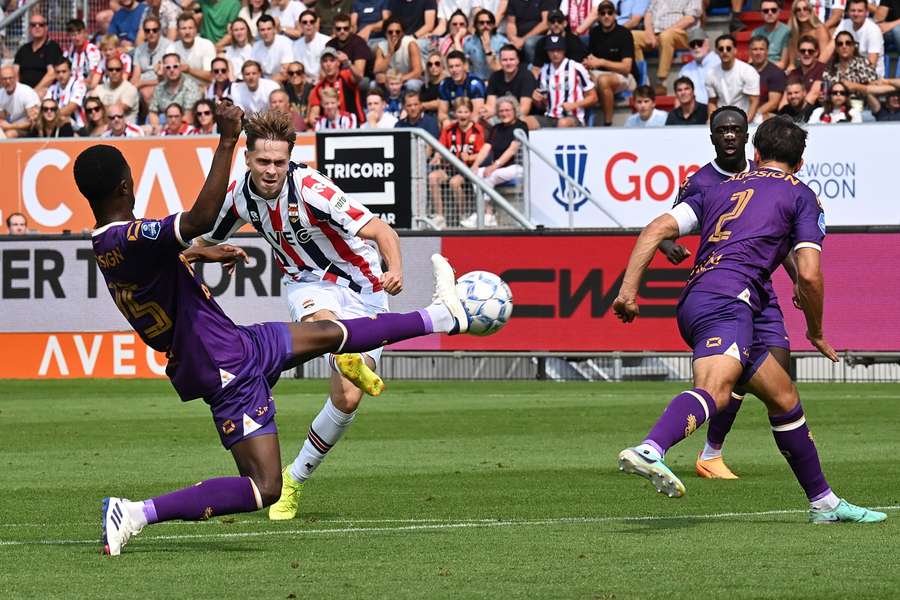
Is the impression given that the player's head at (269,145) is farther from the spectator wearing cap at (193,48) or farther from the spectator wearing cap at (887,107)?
the spectator wearing cap at (193,48)

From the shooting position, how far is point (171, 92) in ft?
88.5

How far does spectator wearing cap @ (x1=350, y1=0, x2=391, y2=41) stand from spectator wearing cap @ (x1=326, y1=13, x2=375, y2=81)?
0.82m

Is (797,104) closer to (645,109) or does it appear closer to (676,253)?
(645,109)

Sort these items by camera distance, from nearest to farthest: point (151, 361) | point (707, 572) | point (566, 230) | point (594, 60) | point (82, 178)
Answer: point (707, 572) < point (82, 178) < point (566, 230) < point (151, 361) < point (594, 60)

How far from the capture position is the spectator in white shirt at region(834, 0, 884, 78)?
23.1m

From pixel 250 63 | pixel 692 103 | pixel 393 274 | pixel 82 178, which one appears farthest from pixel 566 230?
pixel 82 178

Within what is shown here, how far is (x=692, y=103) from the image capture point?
22969 mm

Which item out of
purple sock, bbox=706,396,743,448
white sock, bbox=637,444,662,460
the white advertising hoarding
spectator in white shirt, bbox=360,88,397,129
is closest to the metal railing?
the white advertising hoarding

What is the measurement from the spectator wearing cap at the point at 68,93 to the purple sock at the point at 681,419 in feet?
68.9

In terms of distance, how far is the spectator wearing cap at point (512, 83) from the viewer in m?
24.5

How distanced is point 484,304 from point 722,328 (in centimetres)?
152

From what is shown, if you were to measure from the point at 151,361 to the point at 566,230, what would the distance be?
6.03m

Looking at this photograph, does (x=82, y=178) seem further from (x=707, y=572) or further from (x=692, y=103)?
(x=692, y=103)

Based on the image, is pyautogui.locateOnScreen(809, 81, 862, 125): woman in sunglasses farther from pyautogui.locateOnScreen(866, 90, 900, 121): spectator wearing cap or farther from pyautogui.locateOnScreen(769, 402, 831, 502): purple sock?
pyautogui.locateOnScreen(769, 402, 831, 502): purple sock
